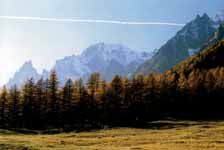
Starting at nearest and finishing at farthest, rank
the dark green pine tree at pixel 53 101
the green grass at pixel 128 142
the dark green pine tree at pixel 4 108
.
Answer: the green grass at pixel 128 142 < the dark green pine tree at pixel 53 101 < the dark green pine tree at pixel 4 108

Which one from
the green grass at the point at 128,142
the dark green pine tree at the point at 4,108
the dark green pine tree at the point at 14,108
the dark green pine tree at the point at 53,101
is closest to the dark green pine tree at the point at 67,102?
the dark green pine tree at the point at 53,101

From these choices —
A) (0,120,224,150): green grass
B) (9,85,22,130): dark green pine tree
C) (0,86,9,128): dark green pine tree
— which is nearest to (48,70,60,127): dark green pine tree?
(9,85,22,130): dark green pine tree


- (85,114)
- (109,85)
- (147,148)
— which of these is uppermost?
(109,85)

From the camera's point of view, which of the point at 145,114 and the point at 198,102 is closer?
the point at 145,114

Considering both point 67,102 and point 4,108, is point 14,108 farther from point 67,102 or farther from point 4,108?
point 67,102

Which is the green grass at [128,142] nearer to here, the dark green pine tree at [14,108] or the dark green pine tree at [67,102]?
the dark green pine tree at [67,102]

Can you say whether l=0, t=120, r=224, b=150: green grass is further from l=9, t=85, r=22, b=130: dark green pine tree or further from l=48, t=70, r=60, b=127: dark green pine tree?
l=9, t=85, r=22, b=130: dark green pine tree

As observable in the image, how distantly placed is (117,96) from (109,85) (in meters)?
5.91

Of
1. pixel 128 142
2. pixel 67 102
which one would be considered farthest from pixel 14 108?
pixel 128 142

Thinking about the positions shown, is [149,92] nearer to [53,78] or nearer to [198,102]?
[198,102]


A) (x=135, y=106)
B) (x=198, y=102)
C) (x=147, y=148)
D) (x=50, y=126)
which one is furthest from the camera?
(x=198, y=102)

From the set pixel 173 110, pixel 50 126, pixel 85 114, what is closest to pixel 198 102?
pixel 173 110

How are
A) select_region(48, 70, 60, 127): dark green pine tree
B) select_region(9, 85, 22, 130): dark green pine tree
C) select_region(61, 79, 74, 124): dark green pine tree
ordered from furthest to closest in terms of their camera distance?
1. select_region(61, 79, 74, 124): dark green pine tree
2. select_region(48, 70, 60, 127): dark green pine tree
3. select_region(9, 85, 22, 130): dark green pine tree

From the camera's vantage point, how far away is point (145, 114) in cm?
13288
